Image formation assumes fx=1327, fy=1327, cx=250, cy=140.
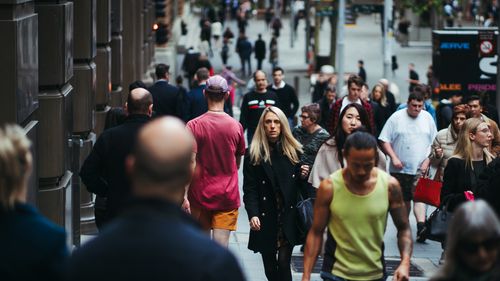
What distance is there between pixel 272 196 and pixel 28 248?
221 inches

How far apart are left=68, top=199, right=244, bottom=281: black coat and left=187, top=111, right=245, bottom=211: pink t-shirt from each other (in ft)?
20.4

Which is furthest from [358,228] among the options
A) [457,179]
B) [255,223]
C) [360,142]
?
[457,179]

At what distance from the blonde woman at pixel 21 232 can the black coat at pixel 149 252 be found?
408 mm

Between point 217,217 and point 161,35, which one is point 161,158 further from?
point 161,35

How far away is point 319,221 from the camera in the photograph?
7328 millimetres

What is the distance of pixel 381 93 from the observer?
18078 mm

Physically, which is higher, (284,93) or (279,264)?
(284,93)

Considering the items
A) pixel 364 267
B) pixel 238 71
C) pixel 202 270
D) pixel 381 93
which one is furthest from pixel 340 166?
pixel 238 71

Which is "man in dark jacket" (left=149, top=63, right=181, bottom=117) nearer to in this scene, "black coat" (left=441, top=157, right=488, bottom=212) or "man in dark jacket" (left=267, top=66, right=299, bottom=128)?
"man in dark jacket" (left=267, top=66, right=299, bottom=128)

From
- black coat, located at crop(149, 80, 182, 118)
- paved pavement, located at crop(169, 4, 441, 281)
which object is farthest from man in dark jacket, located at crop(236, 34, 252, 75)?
black coat, located at crop(149, 80, 182, 118)

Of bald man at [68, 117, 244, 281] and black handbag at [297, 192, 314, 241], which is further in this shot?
black handbag at [297, 192, 314, 241]

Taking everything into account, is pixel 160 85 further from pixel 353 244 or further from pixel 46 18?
pixel 353 244

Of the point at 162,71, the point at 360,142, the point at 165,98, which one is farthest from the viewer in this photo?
the point at 165,98

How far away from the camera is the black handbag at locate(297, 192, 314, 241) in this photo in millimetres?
9969
